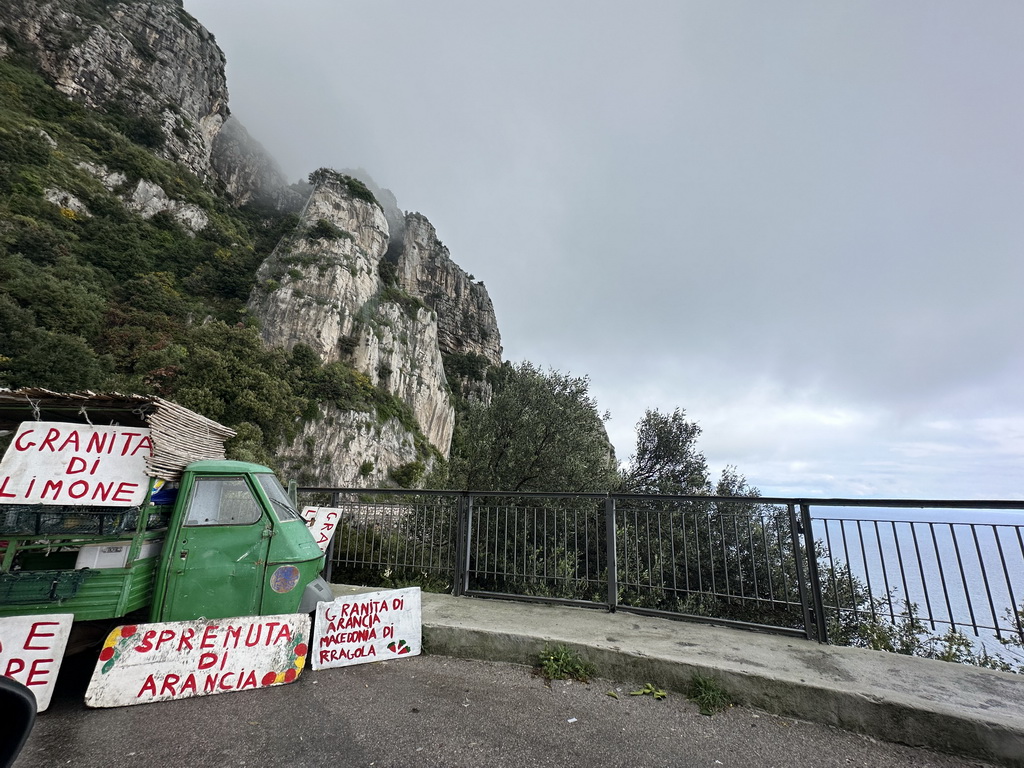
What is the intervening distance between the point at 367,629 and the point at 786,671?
3.77 metres

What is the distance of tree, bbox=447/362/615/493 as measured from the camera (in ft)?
31.9

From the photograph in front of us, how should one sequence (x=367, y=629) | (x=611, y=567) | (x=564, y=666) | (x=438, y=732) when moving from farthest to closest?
(x=611, y=567) → (x=367, y=629) → (x=564, y=666) → (x=438, y=732)

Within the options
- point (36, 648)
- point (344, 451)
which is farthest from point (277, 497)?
point (344, 451)

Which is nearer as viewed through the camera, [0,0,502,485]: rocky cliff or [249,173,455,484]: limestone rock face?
[0,0,502,485]: rocky cliff

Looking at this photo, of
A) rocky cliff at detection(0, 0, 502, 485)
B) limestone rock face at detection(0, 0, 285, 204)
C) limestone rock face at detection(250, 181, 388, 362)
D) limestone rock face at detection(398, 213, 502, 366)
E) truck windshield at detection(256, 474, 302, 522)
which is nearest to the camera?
truck windshield at detection(256, 474, 302, 522)

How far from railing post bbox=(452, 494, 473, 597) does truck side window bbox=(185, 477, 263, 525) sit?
2.54 m

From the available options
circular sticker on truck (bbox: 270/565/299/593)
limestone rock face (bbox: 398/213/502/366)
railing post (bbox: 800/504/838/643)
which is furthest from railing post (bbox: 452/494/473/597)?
limestone rock face (bbox: 398/213/502/366)

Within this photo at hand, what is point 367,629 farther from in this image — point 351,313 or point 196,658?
point 351,313

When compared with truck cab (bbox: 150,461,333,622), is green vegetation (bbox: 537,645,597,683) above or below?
below

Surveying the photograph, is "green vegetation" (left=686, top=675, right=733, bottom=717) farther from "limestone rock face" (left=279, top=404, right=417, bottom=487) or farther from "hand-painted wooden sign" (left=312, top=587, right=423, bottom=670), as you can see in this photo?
"limestone rock face" (left=279, top=404, right=417, bottom=487)

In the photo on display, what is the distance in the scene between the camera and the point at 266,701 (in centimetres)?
321

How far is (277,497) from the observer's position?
14.5 ft

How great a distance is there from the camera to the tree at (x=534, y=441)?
9.73 meters

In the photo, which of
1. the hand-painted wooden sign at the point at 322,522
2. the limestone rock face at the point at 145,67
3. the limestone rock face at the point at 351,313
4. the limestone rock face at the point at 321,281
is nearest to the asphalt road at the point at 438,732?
the hand-painted wooden sign at the point at 322,522
